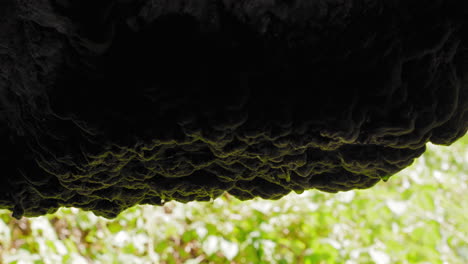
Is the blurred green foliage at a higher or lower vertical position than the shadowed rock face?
lower

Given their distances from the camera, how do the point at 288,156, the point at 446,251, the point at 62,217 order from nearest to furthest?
1. the point at 288,156
2. the point at 446,251
3. the point at 62,217

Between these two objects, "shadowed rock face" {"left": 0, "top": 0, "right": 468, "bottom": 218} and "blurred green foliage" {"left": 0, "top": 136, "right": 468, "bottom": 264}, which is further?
"blurred green foliage" {"left": 0, "top": 136, "right": 468, "bottom": 264}

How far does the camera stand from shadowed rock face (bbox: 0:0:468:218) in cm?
38

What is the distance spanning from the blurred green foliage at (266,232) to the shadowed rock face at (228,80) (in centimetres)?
125

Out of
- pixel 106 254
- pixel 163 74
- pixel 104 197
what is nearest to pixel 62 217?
pixel 106 254

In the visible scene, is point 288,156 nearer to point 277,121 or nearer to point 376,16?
point 277,121

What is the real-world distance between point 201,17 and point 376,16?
167mm

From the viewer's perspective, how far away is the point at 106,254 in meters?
1.78

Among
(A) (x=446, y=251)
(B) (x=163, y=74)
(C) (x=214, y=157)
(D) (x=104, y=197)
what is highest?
(B) (x=163, y=74)

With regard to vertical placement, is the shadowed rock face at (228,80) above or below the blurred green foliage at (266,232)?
above

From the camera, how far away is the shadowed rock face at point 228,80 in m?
0.38

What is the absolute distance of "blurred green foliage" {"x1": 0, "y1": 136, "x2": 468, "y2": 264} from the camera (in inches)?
64.9

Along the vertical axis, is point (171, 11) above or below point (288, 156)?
above

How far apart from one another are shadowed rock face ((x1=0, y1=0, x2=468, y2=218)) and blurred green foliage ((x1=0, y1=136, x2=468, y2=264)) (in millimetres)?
1254
